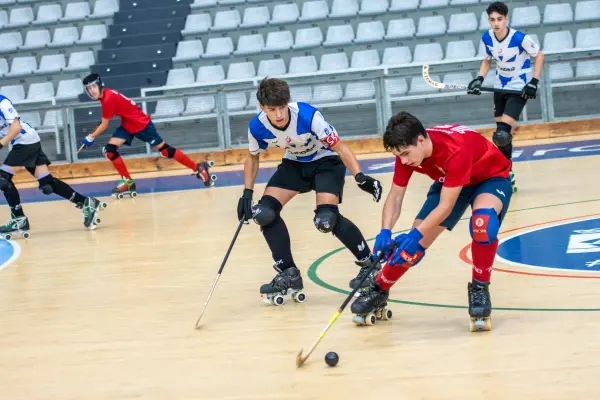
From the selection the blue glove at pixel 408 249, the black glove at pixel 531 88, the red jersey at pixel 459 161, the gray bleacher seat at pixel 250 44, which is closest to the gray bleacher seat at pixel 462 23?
the gray bleacher seat at pixel 250 44

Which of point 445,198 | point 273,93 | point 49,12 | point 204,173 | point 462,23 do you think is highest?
point 49,12

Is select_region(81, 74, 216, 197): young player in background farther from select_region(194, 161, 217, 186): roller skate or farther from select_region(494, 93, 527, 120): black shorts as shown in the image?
select_region(494, 93, 527, 120): black shorts

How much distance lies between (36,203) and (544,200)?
7.19m

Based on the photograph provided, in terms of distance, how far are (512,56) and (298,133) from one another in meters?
4.76

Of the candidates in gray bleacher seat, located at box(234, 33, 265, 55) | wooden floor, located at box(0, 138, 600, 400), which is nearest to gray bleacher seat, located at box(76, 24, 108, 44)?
gray bleacher seat, located at box(234, 33, 265, 55)

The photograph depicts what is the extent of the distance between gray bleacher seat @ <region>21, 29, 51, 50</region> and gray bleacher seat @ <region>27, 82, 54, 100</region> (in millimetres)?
1215

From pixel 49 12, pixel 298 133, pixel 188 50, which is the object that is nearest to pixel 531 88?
pixel 298 133

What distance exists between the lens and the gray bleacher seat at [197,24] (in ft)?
60.3

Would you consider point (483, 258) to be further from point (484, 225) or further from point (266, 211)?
point (266, 211)

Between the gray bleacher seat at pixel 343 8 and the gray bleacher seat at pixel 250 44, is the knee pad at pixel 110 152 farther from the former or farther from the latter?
the gray bleacher seat at pixel 343 8

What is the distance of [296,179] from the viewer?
6516 mm

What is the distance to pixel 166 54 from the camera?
60.4ft

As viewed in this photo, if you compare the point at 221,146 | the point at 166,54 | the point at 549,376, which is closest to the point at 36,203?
the point at 221,146

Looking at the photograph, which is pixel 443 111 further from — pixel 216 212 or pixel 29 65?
pixel 29 65
